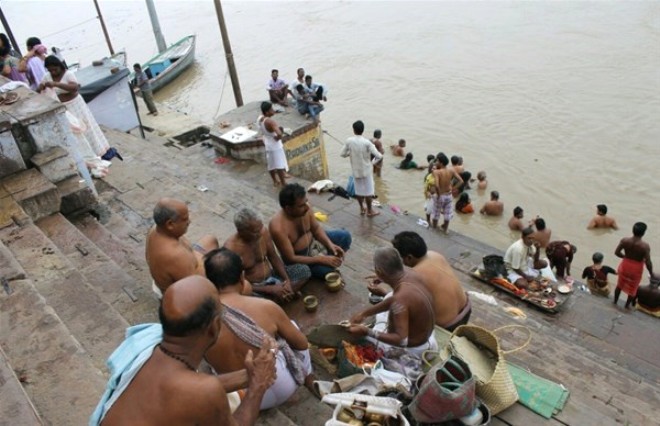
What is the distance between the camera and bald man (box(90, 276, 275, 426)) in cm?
227

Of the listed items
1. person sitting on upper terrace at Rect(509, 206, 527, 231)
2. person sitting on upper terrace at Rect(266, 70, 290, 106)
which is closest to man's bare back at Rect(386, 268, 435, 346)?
person sitting on upper terrace at Rect(509, 206, 527, 231)

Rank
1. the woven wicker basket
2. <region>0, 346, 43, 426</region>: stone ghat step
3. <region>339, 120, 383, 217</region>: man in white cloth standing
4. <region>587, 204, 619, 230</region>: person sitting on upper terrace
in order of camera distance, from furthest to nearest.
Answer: <region>587, 204, 619, 230</region>: person sitting on upper terrace → <region>339, 120, 383, 217</region>: man in white cloth standing → the woven wicker basket → <region>0, 346, 43, 426</region>: stone ghat step

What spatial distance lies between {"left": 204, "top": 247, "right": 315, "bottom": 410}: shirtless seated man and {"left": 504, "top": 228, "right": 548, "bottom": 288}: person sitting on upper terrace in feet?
14.6

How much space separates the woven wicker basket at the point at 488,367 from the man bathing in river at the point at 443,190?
4.99m

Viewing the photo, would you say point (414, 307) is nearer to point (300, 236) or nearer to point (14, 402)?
point (300, 236)

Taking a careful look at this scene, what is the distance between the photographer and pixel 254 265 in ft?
15.7

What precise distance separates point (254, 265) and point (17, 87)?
5373mm

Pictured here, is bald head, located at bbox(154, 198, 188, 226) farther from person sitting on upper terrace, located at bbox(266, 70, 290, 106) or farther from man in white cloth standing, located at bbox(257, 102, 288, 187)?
person sitting on upper terrace, located at bbox(266, 70, 290, 106)

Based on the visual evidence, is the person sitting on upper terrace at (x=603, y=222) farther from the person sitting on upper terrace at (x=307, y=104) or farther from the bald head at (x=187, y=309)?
the bald head at (x=187, y=309)

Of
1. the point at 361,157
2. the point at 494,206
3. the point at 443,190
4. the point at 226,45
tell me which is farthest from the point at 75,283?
the point at 226,45

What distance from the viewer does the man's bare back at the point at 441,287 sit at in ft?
13.7

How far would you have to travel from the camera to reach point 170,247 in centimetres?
405

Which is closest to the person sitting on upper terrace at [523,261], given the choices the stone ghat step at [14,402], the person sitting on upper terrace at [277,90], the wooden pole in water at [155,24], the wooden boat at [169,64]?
the stone ghat step at [14,402]

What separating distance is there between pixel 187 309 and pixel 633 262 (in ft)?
23.1
